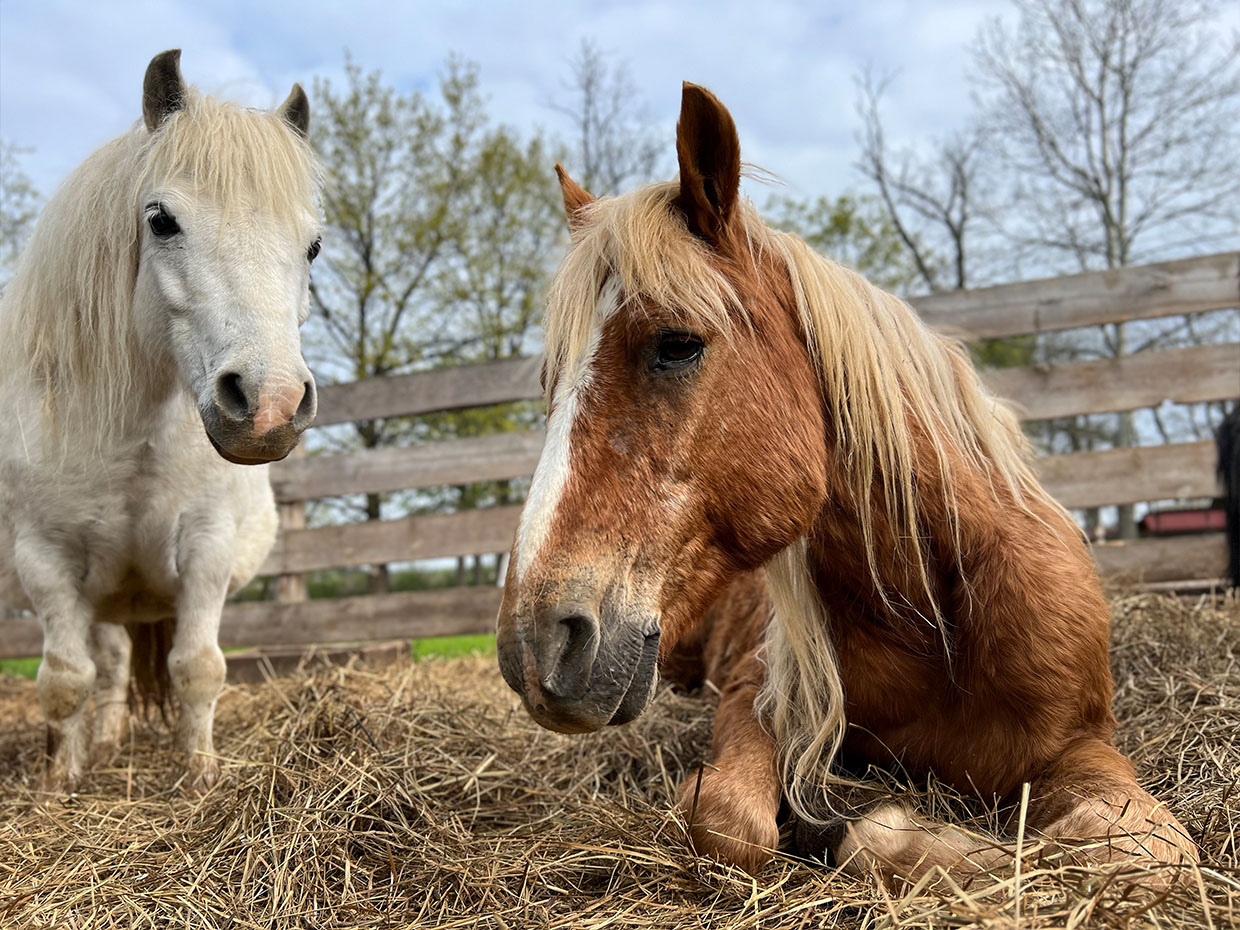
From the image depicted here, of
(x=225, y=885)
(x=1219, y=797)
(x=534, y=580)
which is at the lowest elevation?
(x=225, y=885)

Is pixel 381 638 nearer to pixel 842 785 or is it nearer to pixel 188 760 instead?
pixel 188 760

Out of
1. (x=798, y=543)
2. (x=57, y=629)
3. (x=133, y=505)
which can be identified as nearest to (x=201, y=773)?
(x=57, y=629)

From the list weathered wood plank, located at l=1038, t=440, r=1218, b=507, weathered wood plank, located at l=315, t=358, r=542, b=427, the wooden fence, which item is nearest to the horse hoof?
the wooden fence

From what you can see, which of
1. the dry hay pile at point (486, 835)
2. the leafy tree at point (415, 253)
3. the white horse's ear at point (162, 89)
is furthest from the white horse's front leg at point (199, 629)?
the leafy tree at point (415, 253)

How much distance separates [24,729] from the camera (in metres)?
4.20

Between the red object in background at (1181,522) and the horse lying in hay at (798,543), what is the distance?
16866 mm

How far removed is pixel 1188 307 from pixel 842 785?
4.60 meters

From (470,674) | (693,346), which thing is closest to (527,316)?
(470,674)

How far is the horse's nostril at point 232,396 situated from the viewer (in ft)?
7.21

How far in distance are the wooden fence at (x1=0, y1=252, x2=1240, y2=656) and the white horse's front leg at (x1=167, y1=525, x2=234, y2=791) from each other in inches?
94.6

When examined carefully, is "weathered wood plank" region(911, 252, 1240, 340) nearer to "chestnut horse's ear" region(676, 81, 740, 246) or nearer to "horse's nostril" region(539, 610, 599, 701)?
"chestnut horse's ear" region(676, 81, 740, 246)

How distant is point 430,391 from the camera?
6.38 metres

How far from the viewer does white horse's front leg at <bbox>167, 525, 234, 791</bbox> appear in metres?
2.84

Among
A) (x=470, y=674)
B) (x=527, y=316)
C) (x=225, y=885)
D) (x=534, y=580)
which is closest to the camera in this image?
(x=534, y=580)
